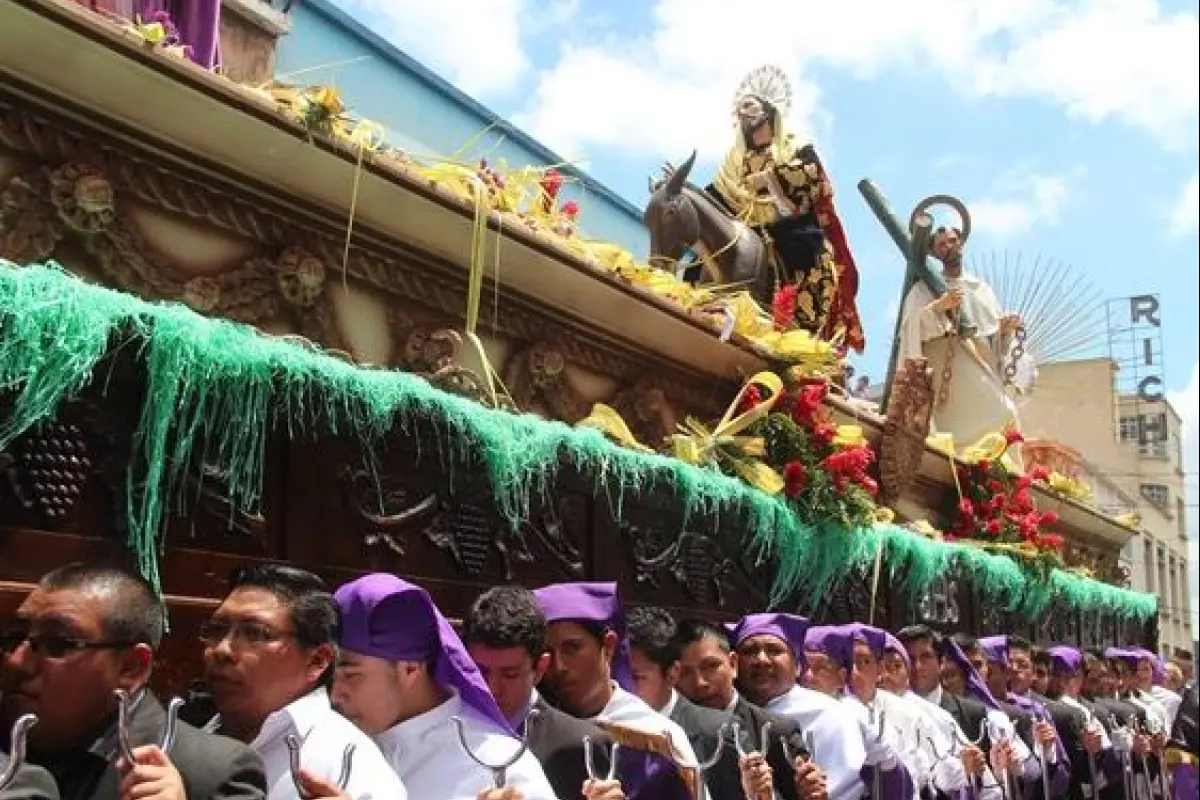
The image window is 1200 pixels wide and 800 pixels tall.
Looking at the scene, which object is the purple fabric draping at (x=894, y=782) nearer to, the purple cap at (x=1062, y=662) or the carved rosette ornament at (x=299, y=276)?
the carved rosette ornament at (x=299, y=276)

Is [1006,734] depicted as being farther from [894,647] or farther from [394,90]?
[394,90]

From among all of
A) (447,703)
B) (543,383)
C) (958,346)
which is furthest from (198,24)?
(958,346)

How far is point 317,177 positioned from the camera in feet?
15.1

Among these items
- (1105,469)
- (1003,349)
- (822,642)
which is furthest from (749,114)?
(1105,469)

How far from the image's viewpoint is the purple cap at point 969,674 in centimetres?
749

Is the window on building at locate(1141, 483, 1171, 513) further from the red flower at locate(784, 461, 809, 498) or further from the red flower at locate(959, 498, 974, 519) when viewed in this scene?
the red flower at locate(784, 461, 809, 498)

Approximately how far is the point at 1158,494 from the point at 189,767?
43.4 metres

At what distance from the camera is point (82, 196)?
387 cm

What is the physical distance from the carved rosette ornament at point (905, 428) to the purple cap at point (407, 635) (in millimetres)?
6497

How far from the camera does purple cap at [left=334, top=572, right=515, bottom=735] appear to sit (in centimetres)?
316

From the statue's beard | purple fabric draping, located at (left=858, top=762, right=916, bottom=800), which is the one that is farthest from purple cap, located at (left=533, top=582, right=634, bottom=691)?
the statue's beard

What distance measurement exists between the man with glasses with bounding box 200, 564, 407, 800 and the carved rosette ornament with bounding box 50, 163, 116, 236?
1.43 meters

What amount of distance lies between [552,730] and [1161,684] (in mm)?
10892

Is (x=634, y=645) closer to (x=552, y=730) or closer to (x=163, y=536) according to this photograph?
(x=552, y=730)
